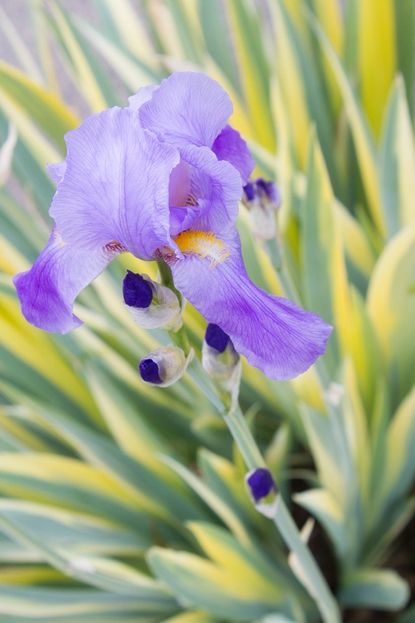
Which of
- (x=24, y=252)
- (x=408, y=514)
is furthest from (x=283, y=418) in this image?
(x=24, y=252)

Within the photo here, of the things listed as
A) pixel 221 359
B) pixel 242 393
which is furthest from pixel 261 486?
pixel 242 393

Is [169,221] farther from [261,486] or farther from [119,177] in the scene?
[261,486]

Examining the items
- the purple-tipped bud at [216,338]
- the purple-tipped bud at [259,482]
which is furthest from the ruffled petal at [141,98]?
the purple-tipped bud at [259,482]

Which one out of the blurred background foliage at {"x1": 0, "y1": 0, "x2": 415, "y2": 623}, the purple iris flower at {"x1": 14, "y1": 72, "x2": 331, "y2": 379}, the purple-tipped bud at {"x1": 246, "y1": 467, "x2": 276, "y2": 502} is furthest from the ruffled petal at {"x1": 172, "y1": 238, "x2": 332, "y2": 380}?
the blurred background foliage at {"x1": 0, "y1": 0, "x2": 415, "y2": 623}

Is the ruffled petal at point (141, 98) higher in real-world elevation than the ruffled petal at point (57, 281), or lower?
higher

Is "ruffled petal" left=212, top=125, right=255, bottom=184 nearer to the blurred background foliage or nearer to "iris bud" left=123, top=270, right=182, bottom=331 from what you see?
"iris bud" left=123, top=270, right=182, bottom=331

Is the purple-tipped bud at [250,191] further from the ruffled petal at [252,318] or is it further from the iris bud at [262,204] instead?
the ruffled petal at [252,318]

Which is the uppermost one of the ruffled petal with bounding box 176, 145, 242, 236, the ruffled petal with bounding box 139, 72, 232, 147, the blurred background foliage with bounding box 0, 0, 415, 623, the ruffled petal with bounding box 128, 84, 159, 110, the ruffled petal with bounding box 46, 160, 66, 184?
the ruffled petal with bounding box 128, 84, 159, 110
